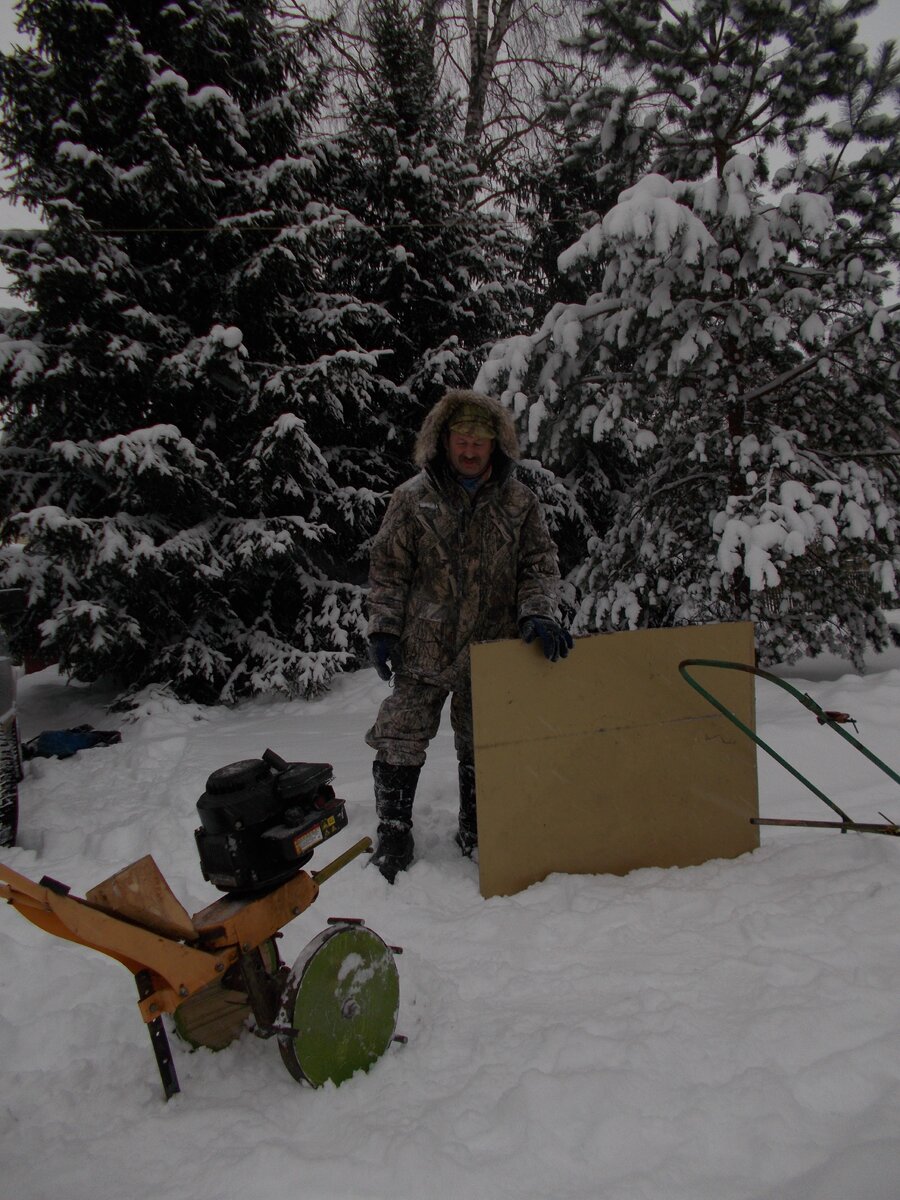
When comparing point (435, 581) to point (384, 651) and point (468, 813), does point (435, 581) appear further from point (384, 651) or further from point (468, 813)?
point (468, 813)

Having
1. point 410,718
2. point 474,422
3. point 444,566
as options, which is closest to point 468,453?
point 474,422

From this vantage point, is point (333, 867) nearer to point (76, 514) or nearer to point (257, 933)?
point (257, 933)

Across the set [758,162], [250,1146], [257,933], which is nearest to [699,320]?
[758,162]

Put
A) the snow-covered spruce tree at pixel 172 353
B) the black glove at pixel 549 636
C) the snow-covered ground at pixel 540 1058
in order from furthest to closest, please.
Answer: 1. the snow-covered spruce tree at pixel 172 353
2. the black glove at pixel 549 636
3. the snow-covered ground at pixel 540 1058

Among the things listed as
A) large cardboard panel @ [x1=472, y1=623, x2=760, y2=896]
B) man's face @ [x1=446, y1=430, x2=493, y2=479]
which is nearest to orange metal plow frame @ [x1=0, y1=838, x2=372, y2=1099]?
large cardboard panel @ [x1=472, y1=623, x2=760, y2=896]

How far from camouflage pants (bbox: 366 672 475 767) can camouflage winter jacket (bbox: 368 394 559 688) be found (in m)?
0.07

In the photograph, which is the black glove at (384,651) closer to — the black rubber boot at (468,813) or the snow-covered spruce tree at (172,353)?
→ the black rubber boot at (468,813)

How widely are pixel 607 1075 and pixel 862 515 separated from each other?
13.1 ft

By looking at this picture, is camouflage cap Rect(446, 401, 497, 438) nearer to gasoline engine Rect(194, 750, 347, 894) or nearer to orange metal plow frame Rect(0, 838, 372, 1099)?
gasoline engine Rect(194, 750, 347, 894)

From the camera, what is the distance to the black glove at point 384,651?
280 centimetres

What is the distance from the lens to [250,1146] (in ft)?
4.86

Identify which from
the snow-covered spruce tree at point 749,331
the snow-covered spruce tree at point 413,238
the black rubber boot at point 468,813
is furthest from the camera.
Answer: the snow-covered spruce tree at point 413,238

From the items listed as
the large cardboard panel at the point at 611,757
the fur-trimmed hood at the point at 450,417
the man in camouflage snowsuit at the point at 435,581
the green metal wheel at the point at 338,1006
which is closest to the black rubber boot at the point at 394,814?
the man in camouflage snowsuit at the point at 435,581

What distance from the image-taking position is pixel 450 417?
2.87 metres
